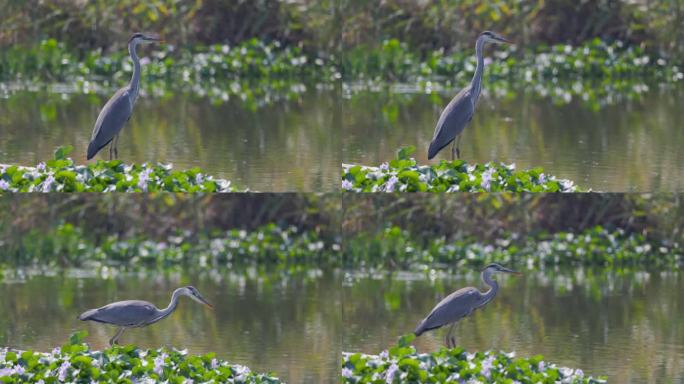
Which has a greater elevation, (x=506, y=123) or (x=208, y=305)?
(x=506, y=123)

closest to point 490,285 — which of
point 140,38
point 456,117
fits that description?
point 456,117

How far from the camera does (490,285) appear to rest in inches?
283

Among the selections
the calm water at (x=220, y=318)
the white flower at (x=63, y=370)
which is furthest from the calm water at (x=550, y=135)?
the white flower at (x=63, y=370)

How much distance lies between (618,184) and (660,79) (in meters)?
2.76

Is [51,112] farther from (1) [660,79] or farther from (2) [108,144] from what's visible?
(1) [660,79]

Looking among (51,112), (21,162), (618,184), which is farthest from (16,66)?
(618,184)

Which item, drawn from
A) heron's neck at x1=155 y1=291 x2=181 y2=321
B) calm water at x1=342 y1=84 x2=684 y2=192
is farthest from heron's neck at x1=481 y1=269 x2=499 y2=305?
heron's neck at x1=155 y1=291 x2=181 y2=321

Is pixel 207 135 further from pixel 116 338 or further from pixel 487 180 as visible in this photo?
pixel 487 180

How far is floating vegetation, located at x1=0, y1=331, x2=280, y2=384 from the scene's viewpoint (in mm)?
6926

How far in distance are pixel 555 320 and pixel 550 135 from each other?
1.32 metres

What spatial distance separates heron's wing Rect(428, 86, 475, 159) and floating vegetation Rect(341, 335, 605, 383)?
1.03 metres

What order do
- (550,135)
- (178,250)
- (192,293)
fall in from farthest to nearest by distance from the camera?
1. (178,250)
2. (550,135)
3. (192,293)

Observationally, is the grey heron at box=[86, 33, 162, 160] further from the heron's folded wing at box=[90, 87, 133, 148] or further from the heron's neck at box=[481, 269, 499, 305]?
the heron's neck at box=[481, 269, 499, 305]

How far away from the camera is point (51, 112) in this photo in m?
8.75
